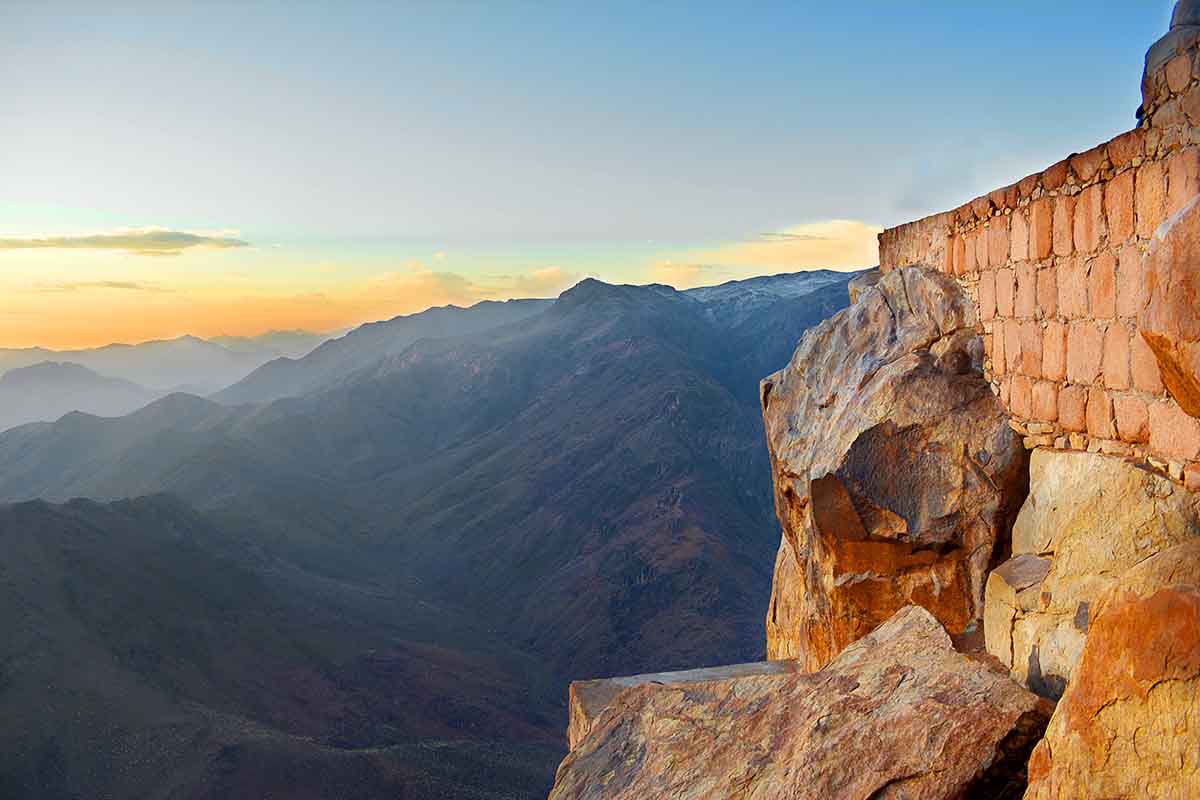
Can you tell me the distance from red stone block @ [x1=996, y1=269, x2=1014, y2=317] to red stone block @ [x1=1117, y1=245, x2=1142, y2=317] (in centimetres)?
117

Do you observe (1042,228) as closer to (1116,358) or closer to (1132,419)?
(1116,358)

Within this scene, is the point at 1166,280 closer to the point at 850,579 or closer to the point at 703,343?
the point at 850,579

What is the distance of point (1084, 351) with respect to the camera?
4270 mm

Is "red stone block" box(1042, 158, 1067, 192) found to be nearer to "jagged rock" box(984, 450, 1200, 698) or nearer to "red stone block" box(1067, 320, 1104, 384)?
"red stone block" box(1067, 320, 1104, 384)

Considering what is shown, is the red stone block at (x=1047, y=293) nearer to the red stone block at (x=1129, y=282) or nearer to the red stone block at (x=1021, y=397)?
the red stone block at (x=1021, y=397)

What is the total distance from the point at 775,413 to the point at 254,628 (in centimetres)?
2839

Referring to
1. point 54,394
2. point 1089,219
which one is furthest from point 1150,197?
point 54,394

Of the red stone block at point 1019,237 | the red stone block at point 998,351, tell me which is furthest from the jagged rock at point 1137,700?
the red stone block at point 998,351

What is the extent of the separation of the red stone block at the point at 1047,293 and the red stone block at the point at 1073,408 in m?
0.43

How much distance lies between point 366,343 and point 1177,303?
108 meters

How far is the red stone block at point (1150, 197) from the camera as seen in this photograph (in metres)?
3.56

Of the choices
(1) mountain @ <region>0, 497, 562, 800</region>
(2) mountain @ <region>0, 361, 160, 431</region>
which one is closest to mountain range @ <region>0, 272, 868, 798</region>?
(1) mountain @ <region>0, 497, 562, 800</region>

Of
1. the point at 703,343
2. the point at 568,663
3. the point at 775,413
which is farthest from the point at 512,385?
the point at 775,413

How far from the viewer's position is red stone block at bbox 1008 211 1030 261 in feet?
15.9
